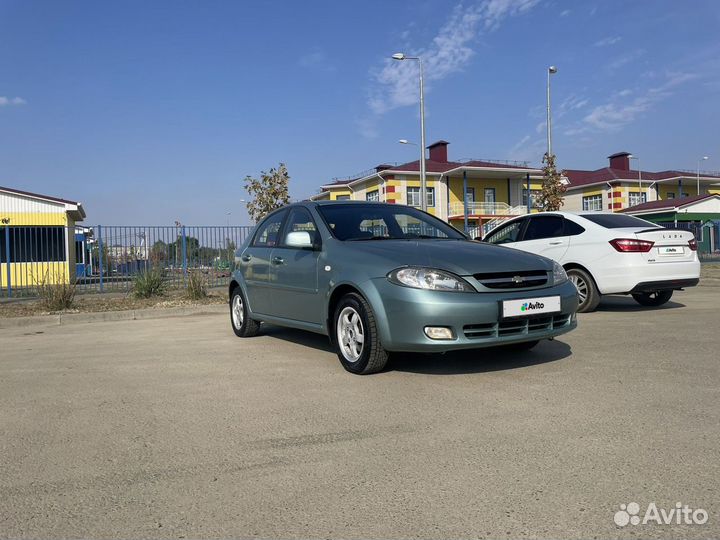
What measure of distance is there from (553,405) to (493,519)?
5.40 ft

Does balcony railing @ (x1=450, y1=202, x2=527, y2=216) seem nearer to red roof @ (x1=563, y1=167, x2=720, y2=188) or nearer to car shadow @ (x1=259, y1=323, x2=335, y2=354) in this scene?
red roof @ (x1=563, y1=167, x2=720, y2=188)

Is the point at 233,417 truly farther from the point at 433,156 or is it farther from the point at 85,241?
the point at 433,156

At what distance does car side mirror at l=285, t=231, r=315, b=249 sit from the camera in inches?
221

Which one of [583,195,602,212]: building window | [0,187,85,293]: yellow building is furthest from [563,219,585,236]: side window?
[583,195,602,212]: building window

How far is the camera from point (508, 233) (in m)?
9.85

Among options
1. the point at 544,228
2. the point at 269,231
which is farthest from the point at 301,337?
the point at 544,228

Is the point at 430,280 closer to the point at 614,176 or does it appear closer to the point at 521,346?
the point at 521,346

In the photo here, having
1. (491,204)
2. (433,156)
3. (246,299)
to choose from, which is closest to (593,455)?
(246,299)

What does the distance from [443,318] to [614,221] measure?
5371 millimetres

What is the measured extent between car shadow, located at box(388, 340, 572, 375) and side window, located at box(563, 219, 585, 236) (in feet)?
10.3

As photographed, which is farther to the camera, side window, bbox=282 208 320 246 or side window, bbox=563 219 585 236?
side window, bbox=563 219 585 236

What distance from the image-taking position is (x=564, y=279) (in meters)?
5.06

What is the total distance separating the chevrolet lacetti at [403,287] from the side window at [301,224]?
0.05 feet

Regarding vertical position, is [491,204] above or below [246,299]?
above
